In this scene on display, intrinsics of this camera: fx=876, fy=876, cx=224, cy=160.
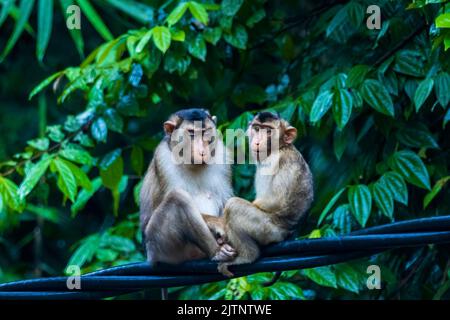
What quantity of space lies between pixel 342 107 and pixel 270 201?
107 centimetres

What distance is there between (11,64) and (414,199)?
30.6 ft

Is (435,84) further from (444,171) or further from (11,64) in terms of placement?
(11,64)

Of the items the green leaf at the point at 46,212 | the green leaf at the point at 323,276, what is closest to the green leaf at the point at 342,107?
the green leaf at the point at 323,276

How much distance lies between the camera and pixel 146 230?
6.28 metres

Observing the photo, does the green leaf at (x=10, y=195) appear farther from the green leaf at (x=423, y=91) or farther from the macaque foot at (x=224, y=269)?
the green leaf at (x=423, y=91)

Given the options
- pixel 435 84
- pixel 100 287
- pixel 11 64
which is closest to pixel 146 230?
pixel 100 287

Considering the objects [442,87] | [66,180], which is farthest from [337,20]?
[66,180]

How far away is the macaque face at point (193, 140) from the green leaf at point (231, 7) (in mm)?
1339

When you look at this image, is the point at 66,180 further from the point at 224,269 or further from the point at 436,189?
the point at 436,189

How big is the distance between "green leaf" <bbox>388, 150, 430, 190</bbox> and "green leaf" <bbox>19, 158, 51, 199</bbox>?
2927mm

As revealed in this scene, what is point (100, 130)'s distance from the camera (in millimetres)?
7906

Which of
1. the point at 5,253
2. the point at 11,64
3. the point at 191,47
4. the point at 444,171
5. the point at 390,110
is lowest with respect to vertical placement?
the point at 5,253

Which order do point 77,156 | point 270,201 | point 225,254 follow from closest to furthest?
point 225,254 → point 270,201 → point 77,156

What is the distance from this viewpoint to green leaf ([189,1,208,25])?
7215mm
